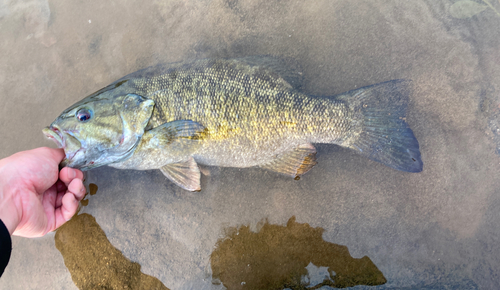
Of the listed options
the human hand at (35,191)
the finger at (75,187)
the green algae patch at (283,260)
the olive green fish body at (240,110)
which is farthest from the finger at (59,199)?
the green algae patch at (283,260)

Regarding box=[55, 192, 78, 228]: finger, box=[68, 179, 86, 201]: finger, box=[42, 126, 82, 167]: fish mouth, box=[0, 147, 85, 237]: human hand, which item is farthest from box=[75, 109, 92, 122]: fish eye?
box=[55, 192, 78, 228]: finger

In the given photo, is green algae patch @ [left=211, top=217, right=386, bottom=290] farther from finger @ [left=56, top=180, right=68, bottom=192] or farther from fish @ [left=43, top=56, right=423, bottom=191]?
finger @ [left=56, top=180, right=68, bottom=192]

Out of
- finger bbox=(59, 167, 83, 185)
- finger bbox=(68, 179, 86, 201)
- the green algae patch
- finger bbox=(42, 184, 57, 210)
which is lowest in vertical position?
the green algae patch

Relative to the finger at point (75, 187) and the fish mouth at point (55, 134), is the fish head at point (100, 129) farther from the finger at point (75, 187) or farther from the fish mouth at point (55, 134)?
the finger at point (75, 187)

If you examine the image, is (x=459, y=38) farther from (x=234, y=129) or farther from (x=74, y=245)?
(x=74, y=245)

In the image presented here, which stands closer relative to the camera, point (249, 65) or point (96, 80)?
point (249, 65)

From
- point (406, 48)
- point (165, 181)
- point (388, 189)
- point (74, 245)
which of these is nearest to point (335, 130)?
point (388, 189)

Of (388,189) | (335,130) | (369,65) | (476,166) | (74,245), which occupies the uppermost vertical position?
(369,65)

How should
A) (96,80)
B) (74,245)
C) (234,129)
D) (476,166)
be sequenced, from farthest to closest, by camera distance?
1. (96,80)
2. (74,245)
3. (476,166)
4. (234,129)
